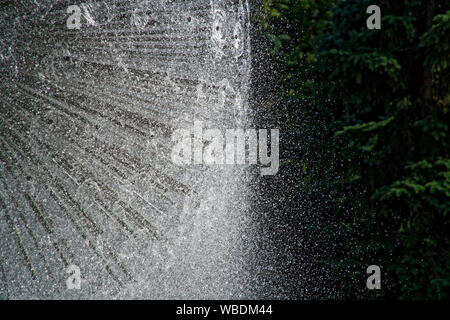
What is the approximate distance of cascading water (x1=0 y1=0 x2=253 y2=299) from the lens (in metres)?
4.24

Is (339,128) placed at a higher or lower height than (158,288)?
higher

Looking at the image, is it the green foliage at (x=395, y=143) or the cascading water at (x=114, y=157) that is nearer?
the cascading water at (x=114, y=157)

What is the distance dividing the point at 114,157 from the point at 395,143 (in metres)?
2.38

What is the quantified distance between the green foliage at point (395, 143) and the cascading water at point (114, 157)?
1110 mm

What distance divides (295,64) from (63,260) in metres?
3.42

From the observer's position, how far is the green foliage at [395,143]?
174 inches

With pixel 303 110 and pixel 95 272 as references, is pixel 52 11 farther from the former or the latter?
pixel 303 110

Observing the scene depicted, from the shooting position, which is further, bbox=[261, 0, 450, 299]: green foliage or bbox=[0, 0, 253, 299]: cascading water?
bbox=[261, 0, 450, 299]: green foliage

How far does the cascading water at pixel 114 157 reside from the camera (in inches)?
167

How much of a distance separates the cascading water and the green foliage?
111 centimetres

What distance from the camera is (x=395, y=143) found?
188 inches

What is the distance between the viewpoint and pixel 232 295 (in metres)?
4.53

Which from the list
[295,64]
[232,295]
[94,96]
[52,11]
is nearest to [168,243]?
[232,295]
